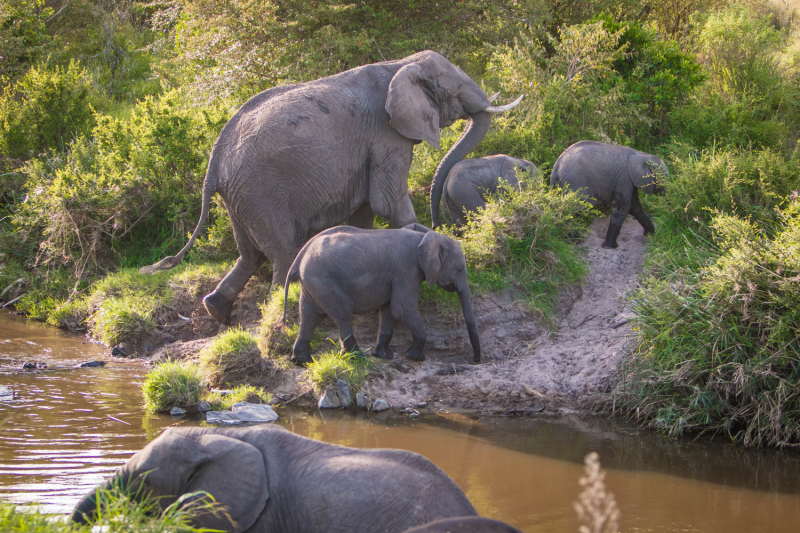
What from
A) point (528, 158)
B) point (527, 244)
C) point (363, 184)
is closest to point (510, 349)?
point (527, 244)

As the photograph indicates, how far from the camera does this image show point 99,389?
7543 mm

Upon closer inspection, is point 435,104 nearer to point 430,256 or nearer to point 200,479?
point 430,256

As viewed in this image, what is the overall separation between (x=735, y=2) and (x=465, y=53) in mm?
6074

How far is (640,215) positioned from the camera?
975 cm

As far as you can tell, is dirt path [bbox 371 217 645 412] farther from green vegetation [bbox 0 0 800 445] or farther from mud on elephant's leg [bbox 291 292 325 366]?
mud on elephant's leg [bbox 291 292 325 366]

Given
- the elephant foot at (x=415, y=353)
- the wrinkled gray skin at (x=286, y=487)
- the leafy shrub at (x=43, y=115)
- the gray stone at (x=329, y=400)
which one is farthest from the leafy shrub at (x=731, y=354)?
the leafy shrub at (x=43, y=115)

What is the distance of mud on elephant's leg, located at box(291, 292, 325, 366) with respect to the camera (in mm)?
7586

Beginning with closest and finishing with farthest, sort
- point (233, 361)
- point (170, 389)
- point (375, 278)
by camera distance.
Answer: point (170, 389) → point (375, 278) → point (233, 361)

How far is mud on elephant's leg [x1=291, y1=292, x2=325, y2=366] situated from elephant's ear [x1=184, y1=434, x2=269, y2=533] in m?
3.75

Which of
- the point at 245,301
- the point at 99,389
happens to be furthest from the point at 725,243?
the point at 99,389

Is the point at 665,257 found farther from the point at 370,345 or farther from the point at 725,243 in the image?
the point at 370,345

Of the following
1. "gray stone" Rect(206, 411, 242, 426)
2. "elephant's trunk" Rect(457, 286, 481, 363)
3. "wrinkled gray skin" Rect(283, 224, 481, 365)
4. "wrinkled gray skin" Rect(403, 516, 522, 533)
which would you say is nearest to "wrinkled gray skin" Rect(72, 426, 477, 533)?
"wrinkled gray skin" Rect(403, 516, 522, 533)

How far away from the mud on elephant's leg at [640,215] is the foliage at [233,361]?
506 centimetres

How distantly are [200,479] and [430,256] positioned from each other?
4.05m
